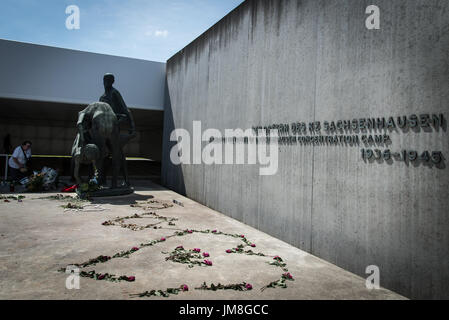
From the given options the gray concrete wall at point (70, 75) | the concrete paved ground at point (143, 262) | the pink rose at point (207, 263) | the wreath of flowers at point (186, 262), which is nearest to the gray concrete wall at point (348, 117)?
the concrete paved ground at point (143, 262)

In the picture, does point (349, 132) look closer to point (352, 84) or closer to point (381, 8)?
point (352, 84)

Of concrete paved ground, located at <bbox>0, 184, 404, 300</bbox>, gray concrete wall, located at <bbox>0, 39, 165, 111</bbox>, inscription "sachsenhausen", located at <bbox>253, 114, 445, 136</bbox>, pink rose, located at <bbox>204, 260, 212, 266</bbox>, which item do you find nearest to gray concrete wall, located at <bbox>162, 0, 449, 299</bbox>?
inscription "sachsenhausen", located at <bbox>253, 114, 445, 136</bbox>

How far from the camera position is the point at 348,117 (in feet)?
12.7

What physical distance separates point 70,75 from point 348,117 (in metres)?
10.7

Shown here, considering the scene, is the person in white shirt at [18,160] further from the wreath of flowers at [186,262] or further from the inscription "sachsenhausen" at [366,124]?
the inscription "sachsenhausen" at [366,124]

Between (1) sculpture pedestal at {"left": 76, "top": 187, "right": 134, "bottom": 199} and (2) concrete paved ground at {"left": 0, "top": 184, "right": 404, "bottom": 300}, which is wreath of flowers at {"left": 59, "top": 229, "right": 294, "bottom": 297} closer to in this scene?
(2) concrete paved ground at {"left": 0, "top": 184, "right": 404, "bottom": 300}

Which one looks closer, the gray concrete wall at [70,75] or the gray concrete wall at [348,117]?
the gray concrete wall at [348,117]

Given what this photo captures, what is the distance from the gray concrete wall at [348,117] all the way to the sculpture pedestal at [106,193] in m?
3.50

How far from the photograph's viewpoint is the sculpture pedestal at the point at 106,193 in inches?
319

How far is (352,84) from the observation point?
382cm

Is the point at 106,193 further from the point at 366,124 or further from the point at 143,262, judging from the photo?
the point at 366,124
